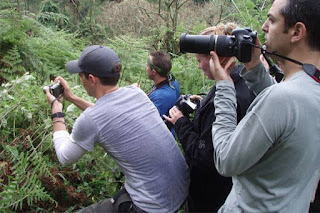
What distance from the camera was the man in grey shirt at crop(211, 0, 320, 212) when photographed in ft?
4.34

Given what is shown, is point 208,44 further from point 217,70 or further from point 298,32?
point 298,32

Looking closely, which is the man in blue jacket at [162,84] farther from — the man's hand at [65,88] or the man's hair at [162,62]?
the man's hand at [65,88]

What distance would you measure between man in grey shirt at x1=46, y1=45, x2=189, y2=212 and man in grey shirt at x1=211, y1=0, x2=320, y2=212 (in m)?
0.72

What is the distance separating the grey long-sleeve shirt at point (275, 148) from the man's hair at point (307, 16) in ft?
0.54

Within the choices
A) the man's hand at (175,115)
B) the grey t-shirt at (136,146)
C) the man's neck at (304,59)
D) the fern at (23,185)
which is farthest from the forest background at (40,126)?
the man's neck at (304,59)

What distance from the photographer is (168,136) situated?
236 cm

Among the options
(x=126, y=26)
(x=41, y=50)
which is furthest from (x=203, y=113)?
(x=126, y=26)

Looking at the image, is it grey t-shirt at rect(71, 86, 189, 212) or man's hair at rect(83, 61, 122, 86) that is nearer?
grey t-shirt at rect(71, 86, 189, 212)

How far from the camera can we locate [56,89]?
2764 mm

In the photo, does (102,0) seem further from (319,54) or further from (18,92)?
(319,54)

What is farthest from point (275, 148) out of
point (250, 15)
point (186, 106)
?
point (250, 15)

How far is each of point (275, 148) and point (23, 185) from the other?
222 cm

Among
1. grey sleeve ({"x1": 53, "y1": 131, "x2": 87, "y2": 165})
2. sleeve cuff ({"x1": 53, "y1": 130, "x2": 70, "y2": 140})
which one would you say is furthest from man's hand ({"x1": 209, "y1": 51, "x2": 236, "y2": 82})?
sleeve cuff ({"x1": 53, "y1": 130, "x2": 70, "y2": 140})

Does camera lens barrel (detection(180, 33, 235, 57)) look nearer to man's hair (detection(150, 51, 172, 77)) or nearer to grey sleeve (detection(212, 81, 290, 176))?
grey sleeve (detection(212, 81, 290, 176))
